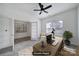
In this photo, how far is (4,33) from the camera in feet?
5.53

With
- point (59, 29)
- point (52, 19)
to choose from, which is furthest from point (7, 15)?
point (59, 29)

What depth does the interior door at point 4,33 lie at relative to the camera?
1673 mm

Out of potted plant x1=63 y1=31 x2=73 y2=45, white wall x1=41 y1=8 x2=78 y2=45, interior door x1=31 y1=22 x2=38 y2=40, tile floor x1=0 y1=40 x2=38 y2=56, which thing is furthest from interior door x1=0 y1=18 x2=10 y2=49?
potted plant x1=63 y1=31 x2=73 y2=45

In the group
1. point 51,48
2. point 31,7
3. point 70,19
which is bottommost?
point 51,48

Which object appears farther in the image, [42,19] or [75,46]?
[42,19]

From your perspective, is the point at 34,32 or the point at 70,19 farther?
the point at 34,32

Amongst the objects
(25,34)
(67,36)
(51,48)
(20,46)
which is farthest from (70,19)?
(20,46)

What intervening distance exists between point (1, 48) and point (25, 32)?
0.48 metres

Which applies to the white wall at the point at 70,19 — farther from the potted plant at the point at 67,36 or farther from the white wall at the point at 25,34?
the white wall at the point at 25,34

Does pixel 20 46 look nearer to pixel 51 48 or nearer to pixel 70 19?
pixel 51 48

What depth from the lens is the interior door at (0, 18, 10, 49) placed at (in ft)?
5.49

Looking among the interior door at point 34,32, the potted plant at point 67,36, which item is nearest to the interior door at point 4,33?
the interior door at point 34,32

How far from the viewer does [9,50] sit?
65.7 inches

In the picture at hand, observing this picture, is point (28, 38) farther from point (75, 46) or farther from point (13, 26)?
point (75, 46)
